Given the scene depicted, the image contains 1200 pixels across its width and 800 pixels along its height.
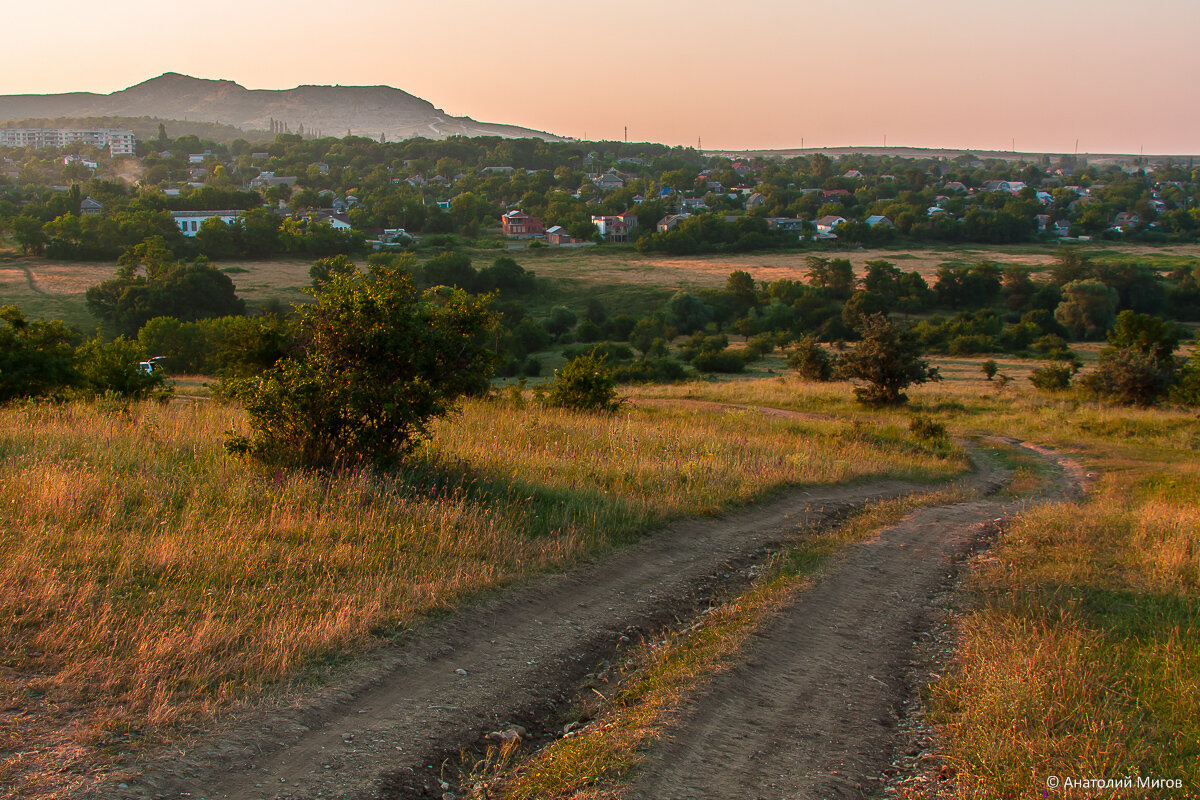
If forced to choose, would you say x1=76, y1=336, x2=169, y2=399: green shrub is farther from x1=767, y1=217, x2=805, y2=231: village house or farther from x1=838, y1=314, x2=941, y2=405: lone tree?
x1=767, y1=217, x2=805, y2=231: village house

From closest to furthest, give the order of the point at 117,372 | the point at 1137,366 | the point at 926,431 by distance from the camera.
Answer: the point at 117,372
the point at 926,431
the point at 1137,366

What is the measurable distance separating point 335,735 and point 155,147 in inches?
7473

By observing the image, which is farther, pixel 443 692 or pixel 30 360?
pixel 30 360

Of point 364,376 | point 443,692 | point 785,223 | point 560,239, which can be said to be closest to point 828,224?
point 785,223

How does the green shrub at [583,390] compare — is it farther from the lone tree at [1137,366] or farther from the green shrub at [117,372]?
the lone tree at [1137,366]

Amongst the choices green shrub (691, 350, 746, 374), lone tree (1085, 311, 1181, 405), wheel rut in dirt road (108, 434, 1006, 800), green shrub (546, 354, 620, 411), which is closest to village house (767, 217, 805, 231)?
green shrub (691, 350, 746, 374)

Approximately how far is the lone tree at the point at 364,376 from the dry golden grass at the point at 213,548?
44cm

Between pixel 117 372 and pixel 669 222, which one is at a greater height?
pixel 669 222

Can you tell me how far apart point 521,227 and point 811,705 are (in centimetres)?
9304

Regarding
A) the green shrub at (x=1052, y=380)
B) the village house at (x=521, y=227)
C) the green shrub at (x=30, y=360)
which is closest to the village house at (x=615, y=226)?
the village house at (x=521, y=227)

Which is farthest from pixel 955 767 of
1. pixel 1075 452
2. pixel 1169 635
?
pixel 1075 452

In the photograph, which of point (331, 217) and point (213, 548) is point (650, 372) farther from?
point (331, 217)

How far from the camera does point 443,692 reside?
14.1 feet

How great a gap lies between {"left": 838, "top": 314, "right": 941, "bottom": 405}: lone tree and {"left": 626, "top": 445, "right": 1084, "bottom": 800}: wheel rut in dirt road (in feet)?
61.3
